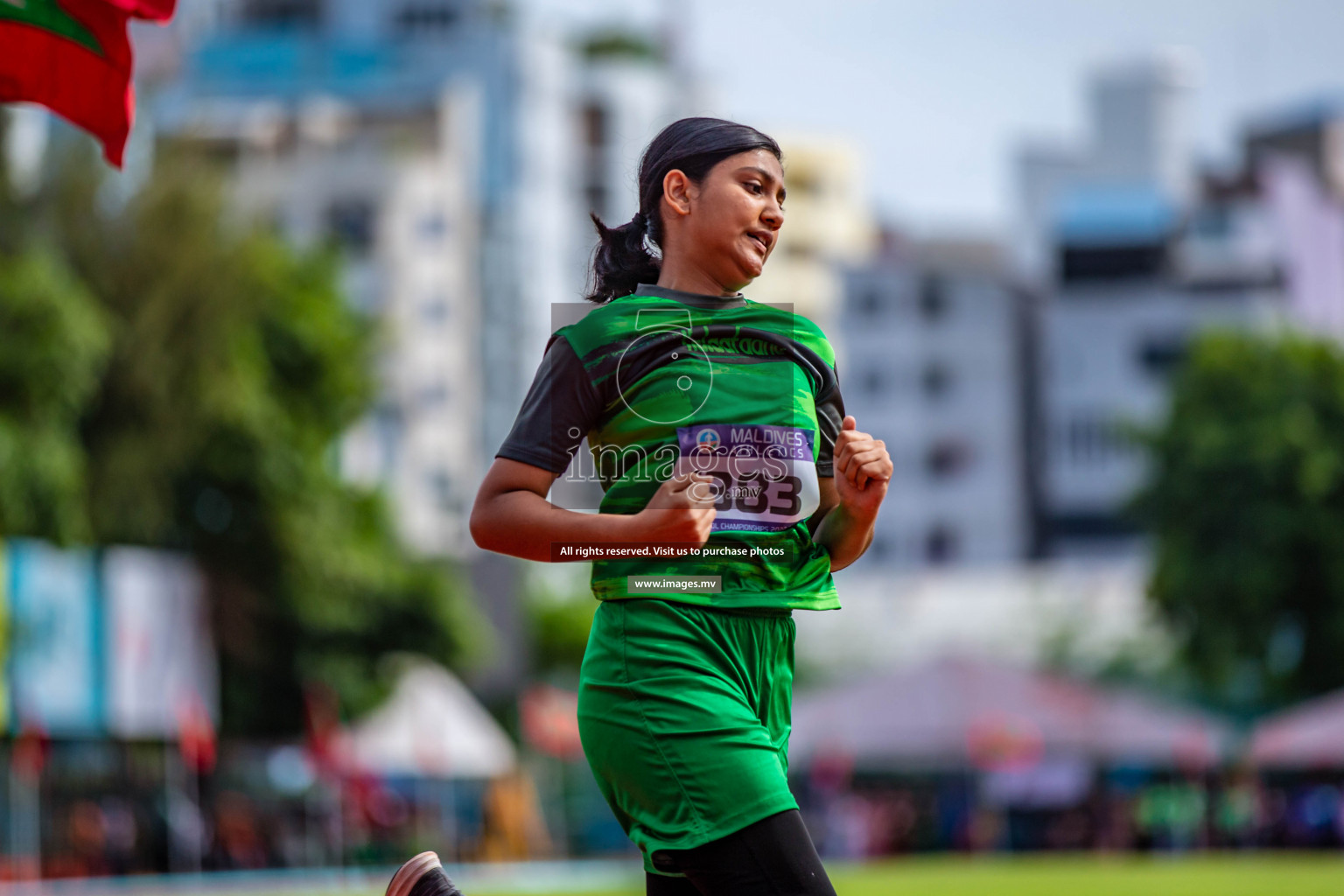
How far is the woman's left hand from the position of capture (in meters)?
3.28

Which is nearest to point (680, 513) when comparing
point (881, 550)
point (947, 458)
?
point (947, 458)

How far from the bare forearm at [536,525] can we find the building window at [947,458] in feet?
227

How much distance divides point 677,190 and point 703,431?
1.39 feet

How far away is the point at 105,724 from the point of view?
87.3 ft

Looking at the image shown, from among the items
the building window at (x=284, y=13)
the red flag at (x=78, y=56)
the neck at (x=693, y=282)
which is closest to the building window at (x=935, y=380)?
the building window at (x=284, y=13)

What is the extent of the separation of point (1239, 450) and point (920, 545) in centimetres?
3510

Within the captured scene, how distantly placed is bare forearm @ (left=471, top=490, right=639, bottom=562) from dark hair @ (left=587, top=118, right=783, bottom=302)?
0.47 metres

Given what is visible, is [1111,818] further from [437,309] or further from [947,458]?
[437,309]

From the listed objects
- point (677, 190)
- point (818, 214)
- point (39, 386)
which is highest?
point (818, 214)

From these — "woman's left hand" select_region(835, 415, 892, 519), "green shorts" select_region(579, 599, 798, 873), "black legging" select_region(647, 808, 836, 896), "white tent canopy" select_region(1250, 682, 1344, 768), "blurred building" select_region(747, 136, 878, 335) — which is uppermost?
"blurred building" select_region(747, 136, 878, 335)

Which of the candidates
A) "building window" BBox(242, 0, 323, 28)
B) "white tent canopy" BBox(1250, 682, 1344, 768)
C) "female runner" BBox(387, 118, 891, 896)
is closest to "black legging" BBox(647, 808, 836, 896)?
"female runner" BBox(387, 118, 891, 896)

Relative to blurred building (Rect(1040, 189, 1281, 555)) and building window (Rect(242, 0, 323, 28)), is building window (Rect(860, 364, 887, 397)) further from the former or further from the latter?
building window (Rect(242, 0, 323, 28))

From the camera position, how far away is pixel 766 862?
122 inches

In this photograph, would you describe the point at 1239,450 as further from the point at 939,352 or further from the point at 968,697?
the point at 939,352
